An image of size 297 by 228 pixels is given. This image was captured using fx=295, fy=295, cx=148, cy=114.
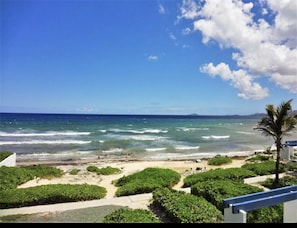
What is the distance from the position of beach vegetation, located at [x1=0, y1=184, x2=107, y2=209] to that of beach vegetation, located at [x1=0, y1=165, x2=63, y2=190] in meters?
1.95

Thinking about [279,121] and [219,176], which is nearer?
[279,121]

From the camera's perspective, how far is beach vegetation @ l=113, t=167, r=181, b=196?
10.0m

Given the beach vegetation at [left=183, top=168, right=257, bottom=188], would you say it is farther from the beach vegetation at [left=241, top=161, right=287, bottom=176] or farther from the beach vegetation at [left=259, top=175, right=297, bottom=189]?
the beach vegetation at [left=259, top=175, right=297, bottom=189]

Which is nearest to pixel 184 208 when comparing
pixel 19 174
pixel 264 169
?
pixel 264 169

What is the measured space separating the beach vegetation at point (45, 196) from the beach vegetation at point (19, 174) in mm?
1947

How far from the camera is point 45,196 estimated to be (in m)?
8.84

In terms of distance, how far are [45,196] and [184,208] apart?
435 cm

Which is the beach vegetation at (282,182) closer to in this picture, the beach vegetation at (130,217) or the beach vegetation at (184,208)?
the beach vegetation at (184,208)

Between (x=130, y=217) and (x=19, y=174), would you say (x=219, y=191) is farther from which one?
(x=19, y=174)

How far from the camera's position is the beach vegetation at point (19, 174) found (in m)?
11.1

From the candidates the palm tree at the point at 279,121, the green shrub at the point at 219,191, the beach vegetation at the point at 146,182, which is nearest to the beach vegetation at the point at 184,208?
the green shrub at the point at 219,191

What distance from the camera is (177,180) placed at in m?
12.2

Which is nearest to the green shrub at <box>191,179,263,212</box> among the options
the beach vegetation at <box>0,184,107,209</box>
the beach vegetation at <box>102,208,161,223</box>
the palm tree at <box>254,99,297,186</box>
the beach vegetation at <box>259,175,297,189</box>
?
the beach vegetation at <box>102,208,161,223</box>
